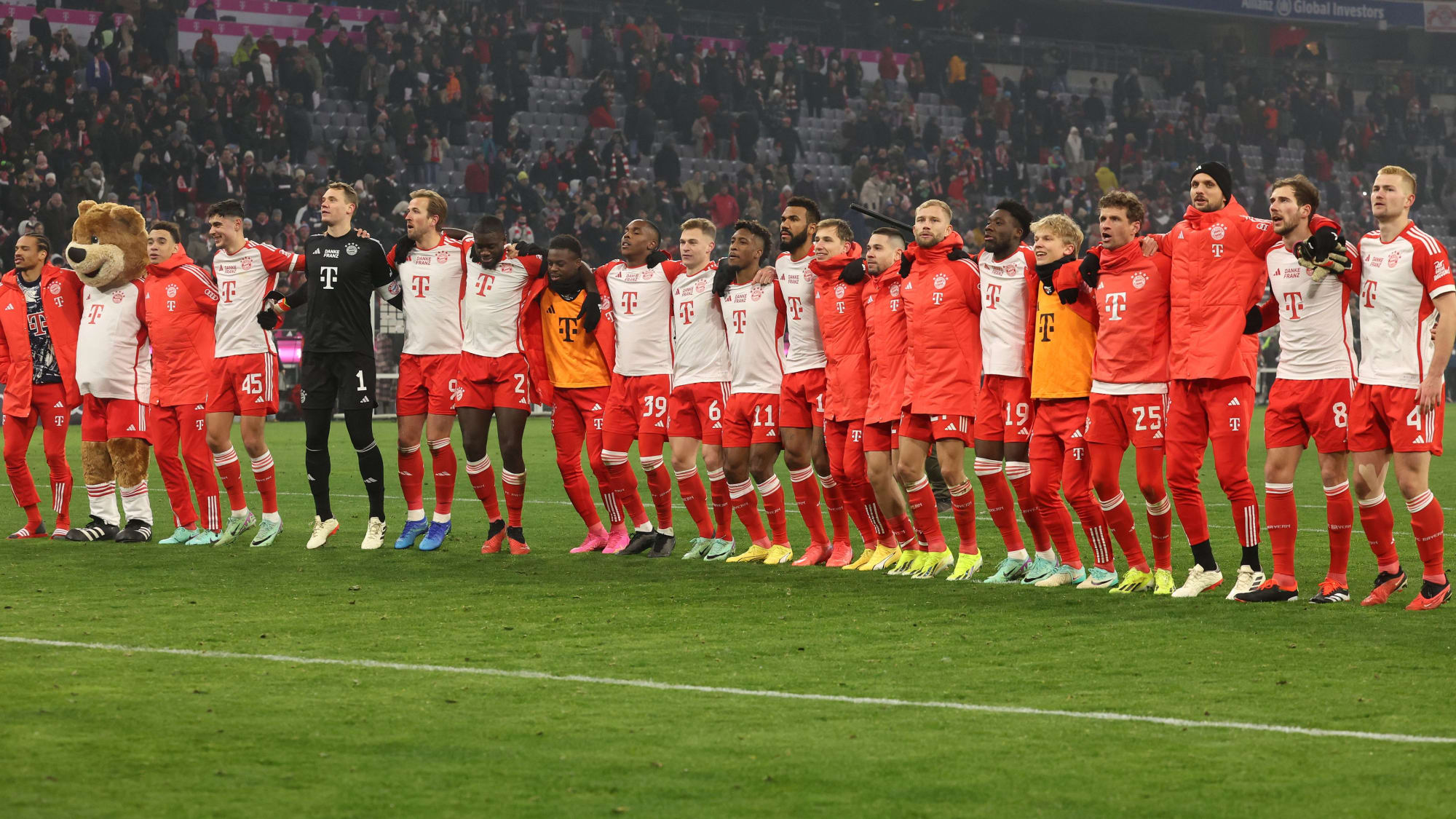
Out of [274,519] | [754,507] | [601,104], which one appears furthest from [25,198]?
[754,507]

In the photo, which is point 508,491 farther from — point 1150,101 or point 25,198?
point 1150,101

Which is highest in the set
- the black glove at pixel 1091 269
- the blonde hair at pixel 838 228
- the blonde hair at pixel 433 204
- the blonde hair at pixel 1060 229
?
the blonde hair at pixel 433 204

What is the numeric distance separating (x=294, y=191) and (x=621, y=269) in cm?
1645

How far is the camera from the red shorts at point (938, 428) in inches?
381

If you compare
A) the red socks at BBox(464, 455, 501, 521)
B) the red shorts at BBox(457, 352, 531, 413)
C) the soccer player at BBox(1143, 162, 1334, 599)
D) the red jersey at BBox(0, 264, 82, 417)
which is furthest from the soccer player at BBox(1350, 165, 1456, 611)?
the red jersey at BBox(0, 264, 82, 417)

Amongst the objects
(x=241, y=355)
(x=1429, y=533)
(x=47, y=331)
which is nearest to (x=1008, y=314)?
(x=1429, y=533)

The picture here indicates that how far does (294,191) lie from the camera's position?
87.1 feet

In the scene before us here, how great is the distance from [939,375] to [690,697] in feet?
13.2

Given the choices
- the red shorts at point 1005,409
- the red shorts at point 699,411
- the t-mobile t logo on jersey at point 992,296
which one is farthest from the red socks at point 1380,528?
the red shorts at point 699,411

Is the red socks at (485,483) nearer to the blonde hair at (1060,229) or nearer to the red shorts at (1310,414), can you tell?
the blonde hair at (1060,229)

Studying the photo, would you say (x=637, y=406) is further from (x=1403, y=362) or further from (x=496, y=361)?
(x=1403, y=362)

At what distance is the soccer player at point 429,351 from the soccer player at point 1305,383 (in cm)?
534

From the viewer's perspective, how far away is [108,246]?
38.9ft

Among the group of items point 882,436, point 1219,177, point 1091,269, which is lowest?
point 882,436
